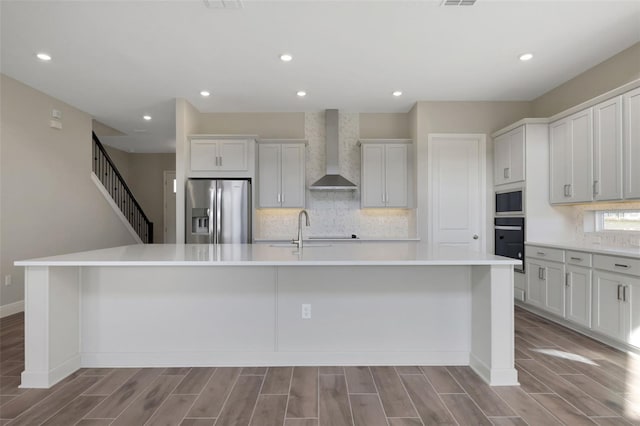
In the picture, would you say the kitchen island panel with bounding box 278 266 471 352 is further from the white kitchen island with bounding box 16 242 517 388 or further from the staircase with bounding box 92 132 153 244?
the staircase with bounding box 92 132 153 244

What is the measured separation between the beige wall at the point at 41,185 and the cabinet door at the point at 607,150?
6.57 metres

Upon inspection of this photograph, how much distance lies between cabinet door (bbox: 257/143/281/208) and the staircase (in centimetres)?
315

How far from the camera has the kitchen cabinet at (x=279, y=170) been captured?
5238 mm

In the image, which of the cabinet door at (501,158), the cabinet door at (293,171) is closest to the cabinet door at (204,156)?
the cabinet door at (293,171)

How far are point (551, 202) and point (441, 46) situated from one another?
2378 millimetres

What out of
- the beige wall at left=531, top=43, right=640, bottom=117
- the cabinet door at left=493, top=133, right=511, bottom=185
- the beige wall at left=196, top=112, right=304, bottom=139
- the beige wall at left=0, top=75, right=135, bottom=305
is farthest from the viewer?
the beige wall at left=196, top=112, right=304, bottom=139

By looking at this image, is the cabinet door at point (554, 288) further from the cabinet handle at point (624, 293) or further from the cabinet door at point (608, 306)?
the cabinet handle at point (624, 293)

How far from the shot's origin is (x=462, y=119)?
5.01 metres

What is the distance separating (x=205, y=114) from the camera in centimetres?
546

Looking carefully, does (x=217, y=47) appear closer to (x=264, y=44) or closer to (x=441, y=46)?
(x=264, y=44)

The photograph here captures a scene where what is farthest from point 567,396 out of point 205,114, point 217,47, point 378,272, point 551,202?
point 205,114

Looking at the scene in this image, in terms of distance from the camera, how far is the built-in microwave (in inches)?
169

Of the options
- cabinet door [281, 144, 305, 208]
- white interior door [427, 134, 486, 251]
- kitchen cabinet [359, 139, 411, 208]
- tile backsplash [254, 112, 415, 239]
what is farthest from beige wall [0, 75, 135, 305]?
white interior door [427, 134, 486, 251]

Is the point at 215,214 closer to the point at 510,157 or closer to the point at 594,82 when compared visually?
the point at 510,157
